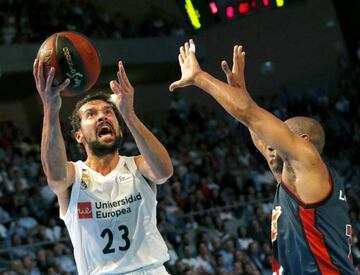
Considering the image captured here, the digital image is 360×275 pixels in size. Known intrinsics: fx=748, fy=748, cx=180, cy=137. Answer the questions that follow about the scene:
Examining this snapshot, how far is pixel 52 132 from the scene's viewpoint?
4.62 m

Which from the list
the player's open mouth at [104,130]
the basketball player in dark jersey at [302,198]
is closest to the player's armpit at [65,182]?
the player's open mouth at [104,130]

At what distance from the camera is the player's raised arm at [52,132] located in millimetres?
4500

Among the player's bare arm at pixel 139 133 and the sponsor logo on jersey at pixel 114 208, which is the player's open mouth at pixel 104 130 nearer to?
the player's bare arm at pixel 139 133

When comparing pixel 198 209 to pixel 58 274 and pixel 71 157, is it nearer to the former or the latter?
pixel 71 157

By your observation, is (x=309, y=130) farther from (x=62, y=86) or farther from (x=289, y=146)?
(x=62, y=86)

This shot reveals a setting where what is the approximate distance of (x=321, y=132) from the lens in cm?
433

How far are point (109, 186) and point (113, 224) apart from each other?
0.92 ft

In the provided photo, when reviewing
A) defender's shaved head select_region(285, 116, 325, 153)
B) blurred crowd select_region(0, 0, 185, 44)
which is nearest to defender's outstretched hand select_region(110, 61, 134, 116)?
defender's shaved head select_region(285, 116, 325, 153)

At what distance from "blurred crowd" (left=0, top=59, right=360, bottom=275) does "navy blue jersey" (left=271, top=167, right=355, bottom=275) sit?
6.08 metres

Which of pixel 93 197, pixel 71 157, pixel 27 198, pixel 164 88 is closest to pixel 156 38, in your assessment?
pixel 164 88

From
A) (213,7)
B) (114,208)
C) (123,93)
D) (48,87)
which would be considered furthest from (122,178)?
(213,7)

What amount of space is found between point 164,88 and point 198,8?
310 inches

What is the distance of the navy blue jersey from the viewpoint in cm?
404

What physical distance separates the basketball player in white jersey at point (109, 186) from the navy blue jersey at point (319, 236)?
3.45 ft
